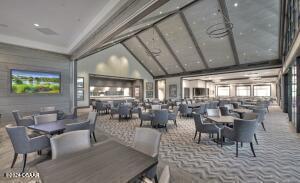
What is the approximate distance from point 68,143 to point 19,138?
1.51 m

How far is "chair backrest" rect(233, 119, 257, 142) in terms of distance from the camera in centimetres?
330

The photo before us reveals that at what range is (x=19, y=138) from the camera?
2.57 metres

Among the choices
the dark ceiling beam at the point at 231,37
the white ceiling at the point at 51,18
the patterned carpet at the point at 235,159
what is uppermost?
the dark ceiling beam at the point at 231,37

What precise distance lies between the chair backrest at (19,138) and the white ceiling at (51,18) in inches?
125

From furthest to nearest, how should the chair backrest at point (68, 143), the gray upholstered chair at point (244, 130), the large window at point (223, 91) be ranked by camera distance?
1. the large window at point (223, 91)
2. the gray upholstered chair at point (244, 130)
3. the chair backrest at point (68, 143)

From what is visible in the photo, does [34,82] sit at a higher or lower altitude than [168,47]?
lower

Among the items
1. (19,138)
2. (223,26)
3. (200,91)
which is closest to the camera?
(19,138)

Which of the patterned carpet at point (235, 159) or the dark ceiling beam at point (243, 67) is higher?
the dark ceiling beam at point (243, 67)

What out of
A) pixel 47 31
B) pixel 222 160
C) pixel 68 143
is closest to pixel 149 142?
pixel 68 143

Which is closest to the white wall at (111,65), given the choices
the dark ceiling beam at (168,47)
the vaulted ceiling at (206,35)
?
the vaulted ceiling at (206,35)

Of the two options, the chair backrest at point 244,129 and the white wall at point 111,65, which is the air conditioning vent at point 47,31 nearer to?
the white wall at point 111,65

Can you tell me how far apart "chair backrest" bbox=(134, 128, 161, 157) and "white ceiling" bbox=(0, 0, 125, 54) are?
10.00 feet

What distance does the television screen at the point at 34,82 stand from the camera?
6.37 metres

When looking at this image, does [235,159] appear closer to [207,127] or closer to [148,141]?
[207,127]
